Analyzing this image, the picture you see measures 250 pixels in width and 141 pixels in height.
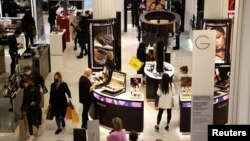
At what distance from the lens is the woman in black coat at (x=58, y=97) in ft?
34.9

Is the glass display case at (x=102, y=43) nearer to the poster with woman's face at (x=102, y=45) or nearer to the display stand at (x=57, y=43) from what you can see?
the poster with woman's face at (x=102, y=45)

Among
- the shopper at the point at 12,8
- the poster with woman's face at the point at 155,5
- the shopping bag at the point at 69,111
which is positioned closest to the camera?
the shopping bag at the point at 69,111

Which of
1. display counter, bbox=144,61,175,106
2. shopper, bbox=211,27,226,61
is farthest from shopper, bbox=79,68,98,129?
shopper, bbox=211,27,226,61

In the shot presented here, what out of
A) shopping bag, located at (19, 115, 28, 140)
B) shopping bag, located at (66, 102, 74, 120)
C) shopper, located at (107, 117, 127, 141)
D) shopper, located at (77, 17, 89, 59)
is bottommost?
shopping bag, located at (19, 115, 28, 140)

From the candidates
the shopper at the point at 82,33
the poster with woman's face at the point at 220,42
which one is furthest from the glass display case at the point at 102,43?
the shopper at the point at 82,33

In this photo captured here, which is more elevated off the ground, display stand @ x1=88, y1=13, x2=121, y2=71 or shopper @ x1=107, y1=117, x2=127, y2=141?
display stand @ x1=88, y1=13, x2=121, y2=71

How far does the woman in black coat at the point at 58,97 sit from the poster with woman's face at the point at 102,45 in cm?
207

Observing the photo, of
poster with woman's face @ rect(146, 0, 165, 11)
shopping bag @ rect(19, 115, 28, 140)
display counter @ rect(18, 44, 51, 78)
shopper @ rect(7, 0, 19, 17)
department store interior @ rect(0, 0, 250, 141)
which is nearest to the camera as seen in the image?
department store interior @ rect(0, 0, 250, 141)

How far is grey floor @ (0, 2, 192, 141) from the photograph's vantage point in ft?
36.0

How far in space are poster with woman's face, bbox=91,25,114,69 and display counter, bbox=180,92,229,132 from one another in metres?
2.49

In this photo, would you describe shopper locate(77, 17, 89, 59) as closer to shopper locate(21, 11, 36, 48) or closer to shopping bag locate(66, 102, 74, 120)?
shopper locate(21, 11, 36, 48)

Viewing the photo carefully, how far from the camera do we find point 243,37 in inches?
278

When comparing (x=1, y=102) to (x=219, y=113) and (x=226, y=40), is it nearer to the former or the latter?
(x=219, y=113)

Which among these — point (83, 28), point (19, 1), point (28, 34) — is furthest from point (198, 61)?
point (19, 1)
